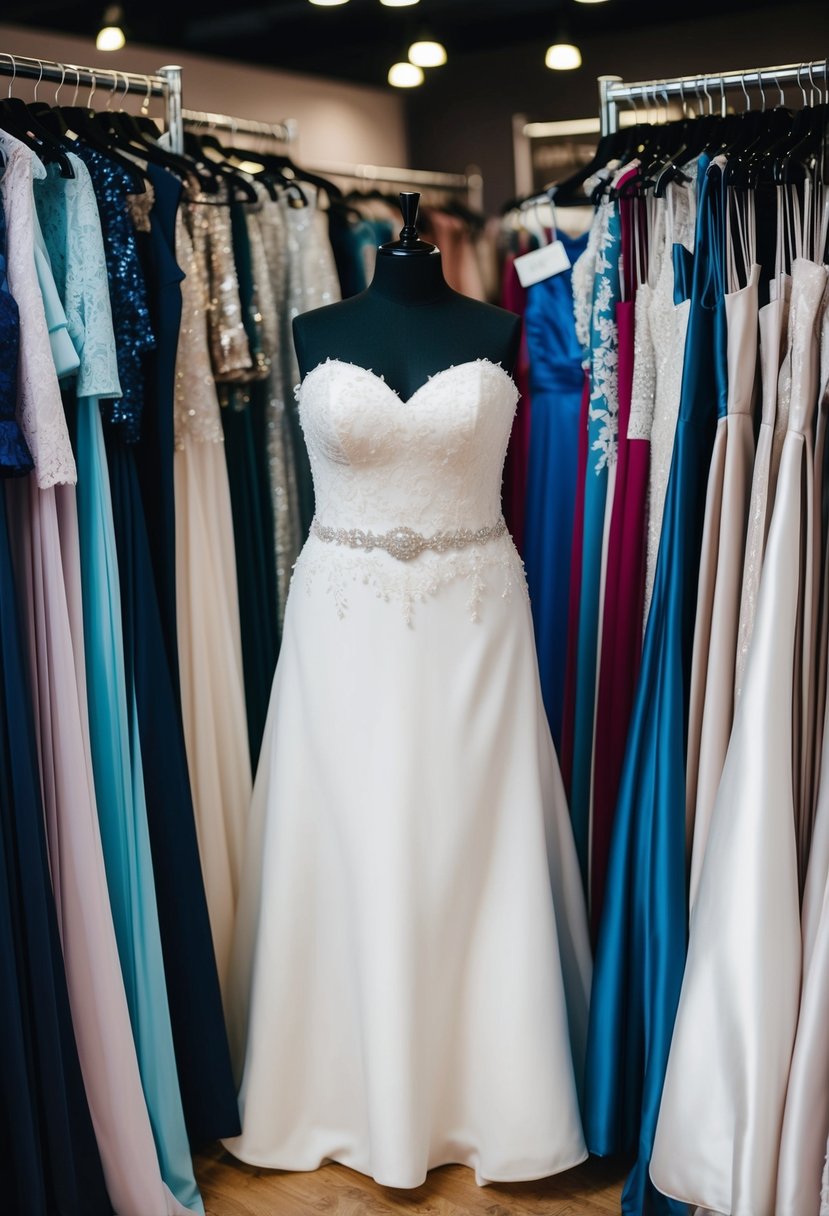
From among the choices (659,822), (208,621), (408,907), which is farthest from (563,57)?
(408,907)

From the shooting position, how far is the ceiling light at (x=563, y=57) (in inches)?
139

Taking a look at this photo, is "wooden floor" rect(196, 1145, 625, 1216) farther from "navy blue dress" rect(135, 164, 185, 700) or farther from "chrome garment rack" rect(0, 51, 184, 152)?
"chrome garment rack" rect(0, 51, 184, 152)

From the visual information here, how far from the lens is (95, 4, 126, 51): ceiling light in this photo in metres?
2.96

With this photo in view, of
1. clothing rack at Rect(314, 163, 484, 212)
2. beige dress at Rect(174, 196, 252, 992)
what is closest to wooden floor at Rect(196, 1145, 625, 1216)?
beige dress at Rect(174, 196, 252, 992)

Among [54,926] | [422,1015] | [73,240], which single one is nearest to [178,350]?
[73,240]

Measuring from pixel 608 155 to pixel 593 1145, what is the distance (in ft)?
6.09

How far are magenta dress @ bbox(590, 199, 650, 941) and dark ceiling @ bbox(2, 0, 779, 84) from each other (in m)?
1.17

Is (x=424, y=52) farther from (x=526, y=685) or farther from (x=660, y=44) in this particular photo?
(x=526, y=685)

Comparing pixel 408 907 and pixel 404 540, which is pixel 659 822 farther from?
pixel 404 540

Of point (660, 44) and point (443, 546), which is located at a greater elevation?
point (660, 44)

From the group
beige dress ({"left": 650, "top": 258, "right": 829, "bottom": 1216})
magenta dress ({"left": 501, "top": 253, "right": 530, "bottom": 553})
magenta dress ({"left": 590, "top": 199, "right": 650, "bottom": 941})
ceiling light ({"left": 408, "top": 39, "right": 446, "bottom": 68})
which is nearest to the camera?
beige dress ({"left": 650, "top": 258, "right": 829, "bottom": 1216})

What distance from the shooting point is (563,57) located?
11.8ft

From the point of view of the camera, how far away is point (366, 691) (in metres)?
2.16

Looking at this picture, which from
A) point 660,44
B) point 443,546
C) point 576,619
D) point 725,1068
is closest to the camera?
point 725,1068
